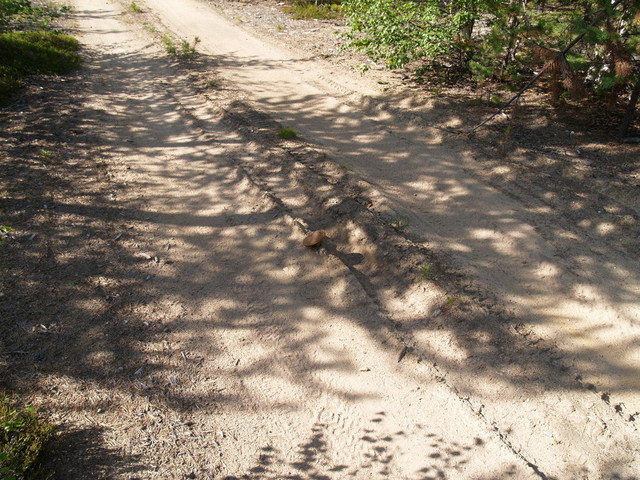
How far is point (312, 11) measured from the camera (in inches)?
800

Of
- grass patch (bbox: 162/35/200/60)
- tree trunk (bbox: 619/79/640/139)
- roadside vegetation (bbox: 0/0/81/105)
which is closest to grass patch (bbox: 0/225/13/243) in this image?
roadside vegetation (bbox: 0/0/81/105)

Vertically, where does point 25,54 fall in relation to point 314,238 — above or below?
above

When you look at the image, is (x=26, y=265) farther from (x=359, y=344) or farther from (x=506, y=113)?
(x=506, y=113)

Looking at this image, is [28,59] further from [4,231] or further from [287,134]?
[4,231]

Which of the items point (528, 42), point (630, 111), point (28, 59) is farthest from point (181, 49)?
point (630, 111)

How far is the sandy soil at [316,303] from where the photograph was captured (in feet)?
11.4

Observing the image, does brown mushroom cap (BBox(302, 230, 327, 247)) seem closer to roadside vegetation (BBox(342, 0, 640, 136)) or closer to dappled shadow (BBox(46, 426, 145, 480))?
dappled shadow (BBox(46, 426, 145, 480))

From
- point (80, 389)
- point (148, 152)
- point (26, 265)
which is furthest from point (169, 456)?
point (148, 152)

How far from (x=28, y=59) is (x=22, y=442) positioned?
11674mm

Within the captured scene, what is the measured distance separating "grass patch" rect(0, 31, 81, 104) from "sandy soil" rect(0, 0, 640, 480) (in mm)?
2133

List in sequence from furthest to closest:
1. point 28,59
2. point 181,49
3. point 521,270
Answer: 1. point 181,49
2. point 28,59
3. point 521,270

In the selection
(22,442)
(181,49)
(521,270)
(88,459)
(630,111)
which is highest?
(181,49)

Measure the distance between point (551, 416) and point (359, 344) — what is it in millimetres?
1809

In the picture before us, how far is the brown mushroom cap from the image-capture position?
5.30 meters
